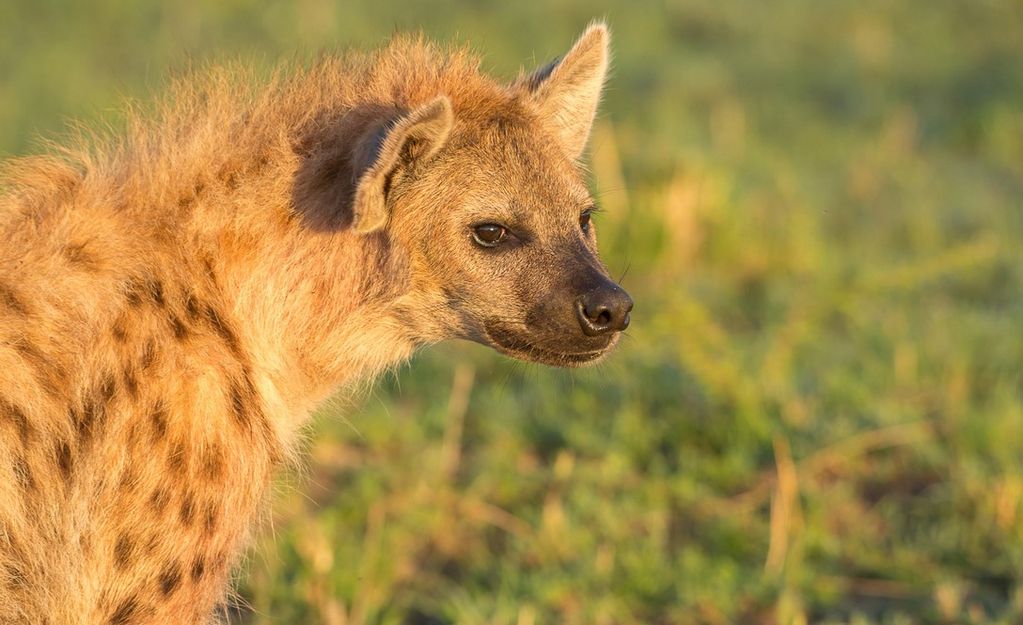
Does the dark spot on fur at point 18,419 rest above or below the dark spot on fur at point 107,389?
below

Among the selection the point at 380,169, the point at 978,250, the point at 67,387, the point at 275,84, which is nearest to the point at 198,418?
the point at 67,387

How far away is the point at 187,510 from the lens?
2.45 meters

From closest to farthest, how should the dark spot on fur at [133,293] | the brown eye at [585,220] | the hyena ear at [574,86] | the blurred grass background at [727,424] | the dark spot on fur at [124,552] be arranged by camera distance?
the dark spot on fur at [124,552], the dark spot on fur at [133,293], the brown eye at [585,220], the hyena ear at [574,86], the blurred grass background at [727,424]

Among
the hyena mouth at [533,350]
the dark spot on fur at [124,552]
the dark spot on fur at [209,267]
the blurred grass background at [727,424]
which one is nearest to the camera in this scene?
the dark spot on fur at [124,552]

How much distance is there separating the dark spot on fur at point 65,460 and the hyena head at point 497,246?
2.31ft

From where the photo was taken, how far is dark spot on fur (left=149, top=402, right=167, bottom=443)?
96.6 inches

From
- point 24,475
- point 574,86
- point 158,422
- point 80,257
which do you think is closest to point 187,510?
point 158,422

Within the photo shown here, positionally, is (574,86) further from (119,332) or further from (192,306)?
(119,332)

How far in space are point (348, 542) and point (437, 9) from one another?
18.9ft

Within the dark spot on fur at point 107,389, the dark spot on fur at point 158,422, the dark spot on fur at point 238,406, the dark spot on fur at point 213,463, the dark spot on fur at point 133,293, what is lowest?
the dark spot on fur at point 213,463

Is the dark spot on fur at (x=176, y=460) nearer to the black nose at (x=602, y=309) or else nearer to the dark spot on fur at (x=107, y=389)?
the dark spot on fur at (x=107, y=389)

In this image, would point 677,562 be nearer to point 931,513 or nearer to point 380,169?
point 931,513

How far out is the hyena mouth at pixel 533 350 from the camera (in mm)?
2793

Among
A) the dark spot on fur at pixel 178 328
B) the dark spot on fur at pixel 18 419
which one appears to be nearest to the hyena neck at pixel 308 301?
the dark spot on fur at pixel 178 328
